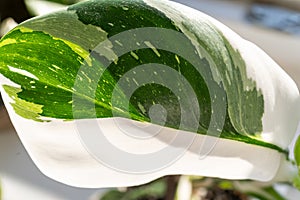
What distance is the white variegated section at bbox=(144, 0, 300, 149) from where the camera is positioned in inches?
10.7

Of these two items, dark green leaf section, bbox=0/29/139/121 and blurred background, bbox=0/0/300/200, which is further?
blurred background, bbox=0/0/300/200

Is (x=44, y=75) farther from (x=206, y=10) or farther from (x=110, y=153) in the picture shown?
(x=206, y=10)

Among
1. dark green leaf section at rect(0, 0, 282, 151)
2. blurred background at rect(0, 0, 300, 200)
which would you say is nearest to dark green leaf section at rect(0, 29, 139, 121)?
dark green leaf section at rect(0, 0, 282, 151)

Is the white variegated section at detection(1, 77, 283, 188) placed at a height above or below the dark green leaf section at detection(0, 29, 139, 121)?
below

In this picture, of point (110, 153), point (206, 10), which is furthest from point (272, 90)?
point (206, 10)

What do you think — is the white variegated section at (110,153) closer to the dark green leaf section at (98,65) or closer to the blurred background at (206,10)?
→ the dark green leaf section at (98,65)

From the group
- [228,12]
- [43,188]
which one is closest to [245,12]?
[228,12]

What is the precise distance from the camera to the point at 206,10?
1.12m

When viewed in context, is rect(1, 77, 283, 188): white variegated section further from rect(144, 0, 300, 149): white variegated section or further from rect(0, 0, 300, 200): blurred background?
rect(0, 0, 300, 200): blurred background

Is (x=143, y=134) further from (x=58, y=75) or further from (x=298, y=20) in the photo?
(x=298, y=20)

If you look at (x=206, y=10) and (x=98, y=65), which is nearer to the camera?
(x=98, y=65)

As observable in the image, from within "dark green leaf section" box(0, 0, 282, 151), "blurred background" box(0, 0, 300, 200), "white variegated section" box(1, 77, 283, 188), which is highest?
"dark green leaf section" box(0, 0, 282, 151)

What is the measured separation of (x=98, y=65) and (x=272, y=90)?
11 centimetres

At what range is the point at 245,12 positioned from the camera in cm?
111
